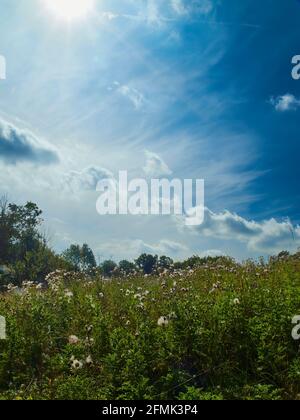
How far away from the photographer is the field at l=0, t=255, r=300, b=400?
19.3ft

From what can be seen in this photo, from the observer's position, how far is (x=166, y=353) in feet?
20.9

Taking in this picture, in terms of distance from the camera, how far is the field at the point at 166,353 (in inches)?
231

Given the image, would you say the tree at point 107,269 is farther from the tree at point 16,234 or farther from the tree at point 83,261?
the tree at point 16,234

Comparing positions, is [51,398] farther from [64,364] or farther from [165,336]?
[165,336]

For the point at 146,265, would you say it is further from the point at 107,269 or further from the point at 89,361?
the point at 89,361

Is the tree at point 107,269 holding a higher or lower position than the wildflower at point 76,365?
higher

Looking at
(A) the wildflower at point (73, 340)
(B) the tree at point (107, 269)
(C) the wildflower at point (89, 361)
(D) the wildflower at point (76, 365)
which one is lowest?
(D) the wildflower at point (76, 365)

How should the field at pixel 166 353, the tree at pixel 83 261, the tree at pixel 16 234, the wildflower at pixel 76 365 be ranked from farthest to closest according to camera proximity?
the tree at pixel 16 234
the tree at pixel 83 261
the wildflower at pixel 76 365
the field at pixel 166 353

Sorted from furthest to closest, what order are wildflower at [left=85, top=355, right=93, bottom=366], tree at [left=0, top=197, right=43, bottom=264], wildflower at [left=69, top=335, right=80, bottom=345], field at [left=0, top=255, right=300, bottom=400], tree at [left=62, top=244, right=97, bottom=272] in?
tree at [left=0, top=197, right=43, bottom=264], tree at [left=62, top=244, right=97, bottom=272], wildflower at [left=69, top=335, right=80, bottom=345], wildflower at [left=85, top=355, right=93, bottom=366], field at [left=0, top=255, right=300, bottom=400]

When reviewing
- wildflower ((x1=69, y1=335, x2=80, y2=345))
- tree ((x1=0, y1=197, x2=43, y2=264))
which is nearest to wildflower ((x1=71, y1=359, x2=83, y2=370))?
wildflower ((x1=69, y1=335, x2=80, y2=345))

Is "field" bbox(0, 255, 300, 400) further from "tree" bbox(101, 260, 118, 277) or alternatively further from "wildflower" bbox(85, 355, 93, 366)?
"tree" bbox(101, 260, 118, 277)

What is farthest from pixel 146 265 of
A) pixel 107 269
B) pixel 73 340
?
pixel 73 340

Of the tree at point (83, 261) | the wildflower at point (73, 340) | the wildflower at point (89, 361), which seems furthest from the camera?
the tree at point (83, 261)

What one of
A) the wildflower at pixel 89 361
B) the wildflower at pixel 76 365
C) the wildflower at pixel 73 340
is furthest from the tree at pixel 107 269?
the wildflower at pixel 76 365
